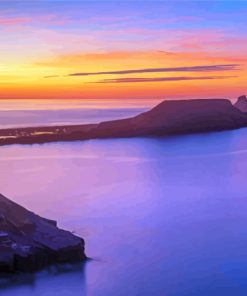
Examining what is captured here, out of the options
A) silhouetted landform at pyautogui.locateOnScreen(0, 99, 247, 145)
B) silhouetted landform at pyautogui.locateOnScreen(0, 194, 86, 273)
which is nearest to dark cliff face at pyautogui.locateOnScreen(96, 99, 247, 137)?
silhouetted landform at pyautogui.locateOnScreen(0, 99, 247, 145)

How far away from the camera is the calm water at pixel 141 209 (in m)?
4.55

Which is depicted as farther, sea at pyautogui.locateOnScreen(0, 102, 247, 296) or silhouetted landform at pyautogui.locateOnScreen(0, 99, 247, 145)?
silhouetted landform at pyautogui.locateOnScreen(0, 99, 247, 145)

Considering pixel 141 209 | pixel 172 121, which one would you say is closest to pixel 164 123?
pixel 172 121

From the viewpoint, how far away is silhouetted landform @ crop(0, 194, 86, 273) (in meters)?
4.25

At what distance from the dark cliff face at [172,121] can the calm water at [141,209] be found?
1.04m

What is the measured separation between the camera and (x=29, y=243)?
4379 millimetres

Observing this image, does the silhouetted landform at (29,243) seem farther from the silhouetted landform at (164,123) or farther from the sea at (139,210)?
the silhouetted landform at (164,123)

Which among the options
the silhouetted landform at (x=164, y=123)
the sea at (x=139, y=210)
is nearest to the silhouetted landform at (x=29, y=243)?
the sea at (x=139, y=210)

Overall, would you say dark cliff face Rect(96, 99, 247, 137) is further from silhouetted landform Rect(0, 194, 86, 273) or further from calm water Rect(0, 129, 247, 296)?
silhouetted landform Rect(0, 194, 86, 273)

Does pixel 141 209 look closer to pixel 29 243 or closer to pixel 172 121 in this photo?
pixel 29 243

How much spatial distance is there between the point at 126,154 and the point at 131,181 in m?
3.26

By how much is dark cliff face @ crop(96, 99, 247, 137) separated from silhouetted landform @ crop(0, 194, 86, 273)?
11423 mm

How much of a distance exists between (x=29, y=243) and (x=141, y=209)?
3.59m

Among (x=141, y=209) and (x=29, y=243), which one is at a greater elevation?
(x=29, y=243)
